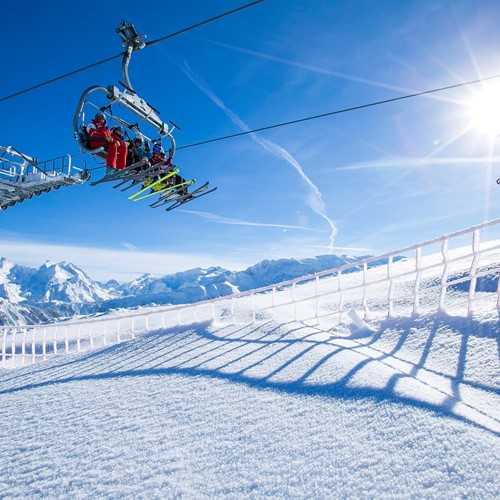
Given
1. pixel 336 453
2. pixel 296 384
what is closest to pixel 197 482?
pixel 336 453

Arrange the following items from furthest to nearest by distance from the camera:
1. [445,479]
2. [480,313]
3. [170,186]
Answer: [170,186], [480,313], [445,479]

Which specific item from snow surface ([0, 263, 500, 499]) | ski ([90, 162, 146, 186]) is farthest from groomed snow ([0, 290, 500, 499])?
ski ([90, 162, 146, 186])

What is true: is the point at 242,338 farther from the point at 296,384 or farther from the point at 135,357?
the point at 296,384

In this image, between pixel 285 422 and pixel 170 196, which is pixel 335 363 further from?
pixel 170 196

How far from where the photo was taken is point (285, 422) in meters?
3.86

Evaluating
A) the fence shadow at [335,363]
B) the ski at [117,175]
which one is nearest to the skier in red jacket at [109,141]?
the ski at [117,175]

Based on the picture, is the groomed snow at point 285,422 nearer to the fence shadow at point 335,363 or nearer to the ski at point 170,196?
the fence shadow at point 335,363

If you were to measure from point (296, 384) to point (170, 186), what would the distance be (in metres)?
8.56

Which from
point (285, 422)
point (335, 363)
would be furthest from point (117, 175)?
point (285, 422)

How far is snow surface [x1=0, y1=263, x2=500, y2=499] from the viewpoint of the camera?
2850 millimetres

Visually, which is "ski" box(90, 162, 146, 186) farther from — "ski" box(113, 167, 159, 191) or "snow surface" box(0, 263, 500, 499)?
"snow surface" box(0, 263, 500, 499)

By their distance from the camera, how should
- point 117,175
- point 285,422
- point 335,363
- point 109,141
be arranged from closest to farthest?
point 285,422 < point 335,363 < point 109,141 < point 117,175

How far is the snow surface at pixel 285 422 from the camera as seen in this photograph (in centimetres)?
285

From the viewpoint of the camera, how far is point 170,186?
1143 centimetres
